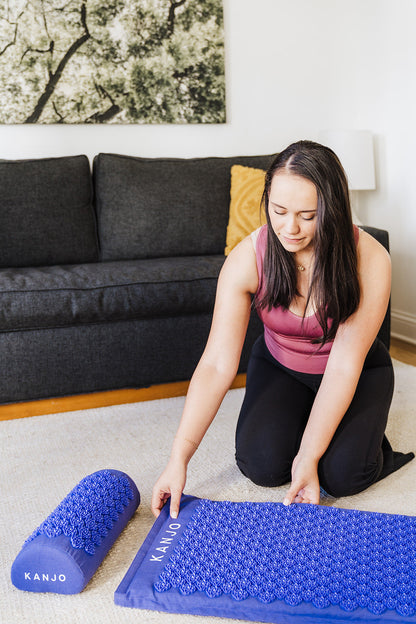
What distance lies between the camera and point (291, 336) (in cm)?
162

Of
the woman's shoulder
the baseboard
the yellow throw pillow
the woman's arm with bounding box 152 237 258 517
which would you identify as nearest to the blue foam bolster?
the woman's arm with bounding box 152 237 258 517

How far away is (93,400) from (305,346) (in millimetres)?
992

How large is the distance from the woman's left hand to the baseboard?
183cm

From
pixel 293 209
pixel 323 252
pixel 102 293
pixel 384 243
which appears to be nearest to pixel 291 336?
pixel 323 252

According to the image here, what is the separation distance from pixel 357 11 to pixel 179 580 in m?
3.20

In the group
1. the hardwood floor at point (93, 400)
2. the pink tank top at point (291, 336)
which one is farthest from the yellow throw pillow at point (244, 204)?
the pink tank top at point (291, 336)

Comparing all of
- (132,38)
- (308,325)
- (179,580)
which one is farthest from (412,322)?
(179,580)

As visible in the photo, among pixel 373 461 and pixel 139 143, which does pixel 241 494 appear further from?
pixel 139 143

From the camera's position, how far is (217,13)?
322 cm

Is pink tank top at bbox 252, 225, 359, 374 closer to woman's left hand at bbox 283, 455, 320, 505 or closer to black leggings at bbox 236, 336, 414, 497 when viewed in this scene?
black leggings at bbox 236, 336, 414, 497

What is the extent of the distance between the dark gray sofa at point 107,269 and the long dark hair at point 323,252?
84 cm

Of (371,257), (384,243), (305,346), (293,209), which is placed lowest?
(305,346)

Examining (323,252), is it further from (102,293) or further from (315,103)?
(315,103)

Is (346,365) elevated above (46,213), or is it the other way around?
(46,213)
